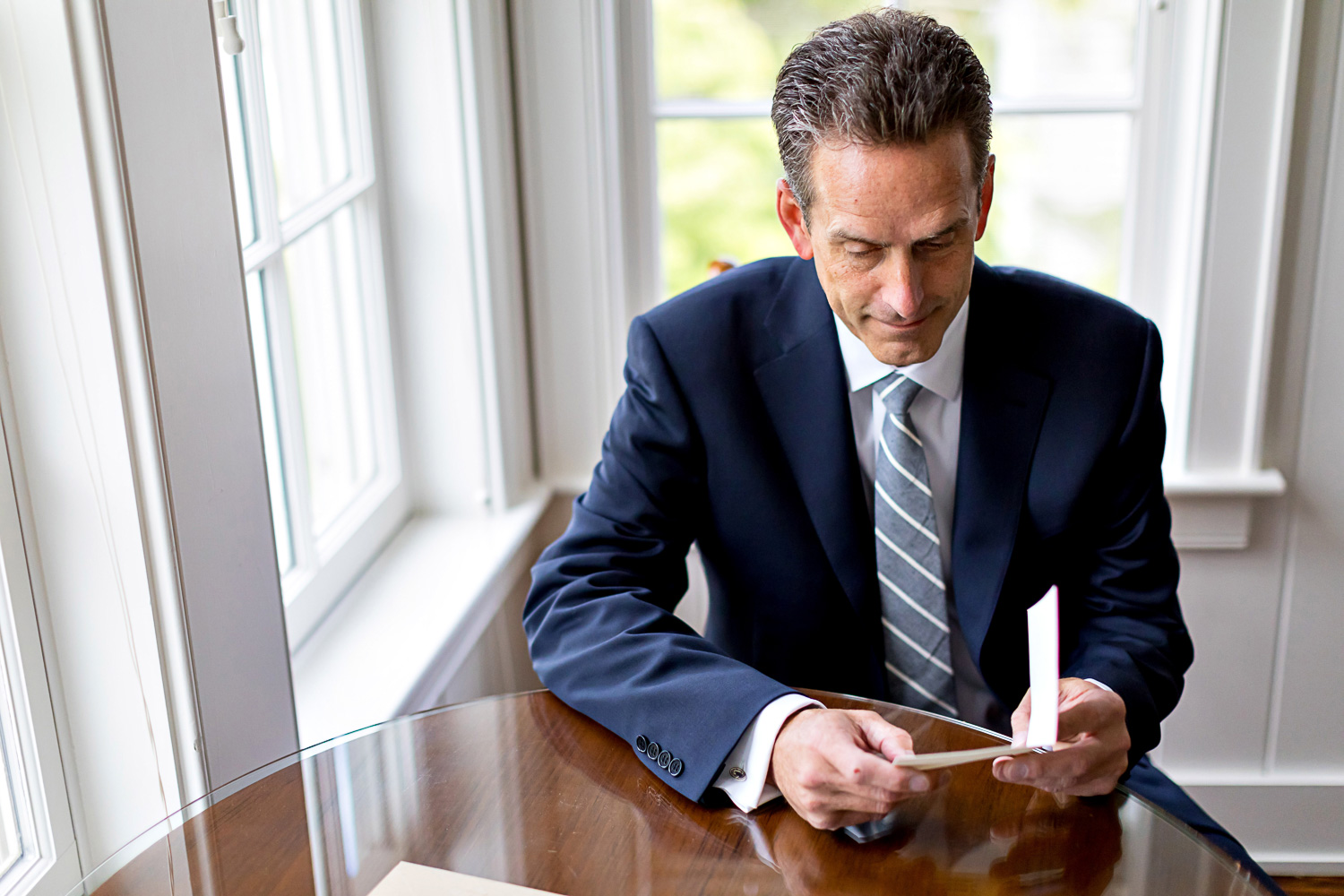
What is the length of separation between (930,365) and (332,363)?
3.26ft

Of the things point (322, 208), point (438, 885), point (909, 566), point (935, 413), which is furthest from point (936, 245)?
point (322, 208)

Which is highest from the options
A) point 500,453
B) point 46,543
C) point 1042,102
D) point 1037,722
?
point 1042,102

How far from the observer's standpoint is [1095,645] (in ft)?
4.52

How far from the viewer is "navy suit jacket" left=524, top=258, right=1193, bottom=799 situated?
1.41 m

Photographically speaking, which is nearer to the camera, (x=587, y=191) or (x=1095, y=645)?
(x=1095, y=645)

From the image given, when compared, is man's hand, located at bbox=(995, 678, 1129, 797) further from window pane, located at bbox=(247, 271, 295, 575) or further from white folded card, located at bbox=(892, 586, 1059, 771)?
window pane, located at bbox=(247, 271, 295, 575)

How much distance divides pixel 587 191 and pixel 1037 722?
1.51 m

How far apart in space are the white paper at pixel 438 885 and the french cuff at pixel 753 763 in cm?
21

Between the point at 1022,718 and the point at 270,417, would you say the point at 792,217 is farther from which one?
the point at 270,417

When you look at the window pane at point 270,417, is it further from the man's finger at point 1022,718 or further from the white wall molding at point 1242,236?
the white wall molding at point 1242,236

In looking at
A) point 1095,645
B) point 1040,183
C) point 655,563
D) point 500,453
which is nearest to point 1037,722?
point 1095,645

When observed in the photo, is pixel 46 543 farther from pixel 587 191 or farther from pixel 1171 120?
pixel 1171 120

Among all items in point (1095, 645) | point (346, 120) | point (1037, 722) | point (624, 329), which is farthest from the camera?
point (624, 329)

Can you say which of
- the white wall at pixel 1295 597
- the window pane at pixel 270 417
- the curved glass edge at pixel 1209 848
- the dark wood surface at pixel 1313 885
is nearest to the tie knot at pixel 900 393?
the curved glass edge at pixel 1209 848
